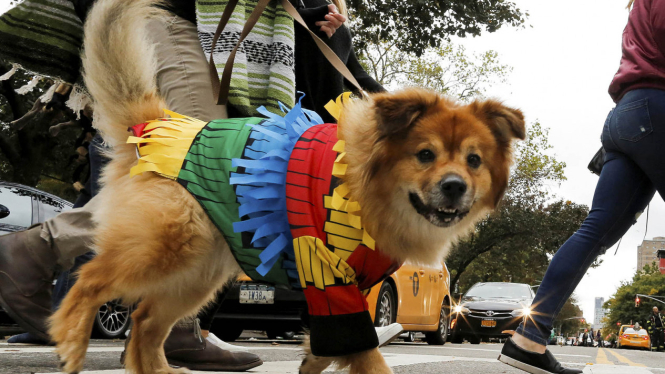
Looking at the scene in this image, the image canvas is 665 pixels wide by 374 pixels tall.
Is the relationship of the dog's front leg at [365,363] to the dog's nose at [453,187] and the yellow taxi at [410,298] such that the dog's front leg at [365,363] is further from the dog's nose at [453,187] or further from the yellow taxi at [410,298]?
the yellow taxi at [410,298]

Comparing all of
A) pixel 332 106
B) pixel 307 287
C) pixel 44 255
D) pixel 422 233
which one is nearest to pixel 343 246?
pixel 307 287

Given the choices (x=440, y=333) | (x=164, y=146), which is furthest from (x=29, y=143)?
(x=164, y=146)

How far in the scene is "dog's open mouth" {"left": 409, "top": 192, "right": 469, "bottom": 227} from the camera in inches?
110

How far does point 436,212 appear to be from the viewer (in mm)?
2795

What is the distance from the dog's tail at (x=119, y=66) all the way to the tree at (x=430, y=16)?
35.6 feet

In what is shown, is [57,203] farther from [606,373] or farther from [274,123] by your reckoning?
[606,373]

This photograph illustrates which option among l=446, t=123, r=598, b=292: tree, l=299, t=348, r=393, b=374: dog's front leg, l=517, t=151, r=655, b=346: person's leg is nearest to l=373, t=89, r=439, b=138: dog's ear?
l=299, t=348, r=393, b=374: dog's front leg

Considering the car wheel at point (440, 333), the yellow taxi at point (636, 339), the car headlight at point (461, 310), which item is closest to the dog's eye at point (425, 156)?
the car wheel at point (440, 333)

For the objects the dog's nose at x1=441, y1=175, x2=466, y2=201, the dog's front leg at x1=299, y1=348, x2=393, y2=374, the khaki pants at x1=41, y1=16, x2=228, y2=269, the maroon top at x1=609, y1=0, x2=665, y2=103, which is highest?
the maroon top at x1=609, y1=0, x2=665, y2=103

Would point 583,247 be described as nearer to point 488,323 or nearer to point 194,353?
point 194,353

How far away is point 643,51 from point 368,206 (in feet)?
6.78

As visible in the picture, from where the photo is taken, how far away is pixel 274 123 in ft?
10.3

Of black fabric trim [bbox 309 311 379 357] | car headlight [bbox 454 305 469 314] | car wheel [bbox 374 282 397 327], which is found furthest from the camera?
car headlight [bbox 454 305 469 314]

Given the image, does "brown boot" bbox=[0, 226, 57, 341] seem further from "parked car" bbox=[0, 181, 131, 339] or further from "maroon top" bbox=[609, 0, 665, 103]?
"maroon top" bbox=[609, 0, 665, 103]
